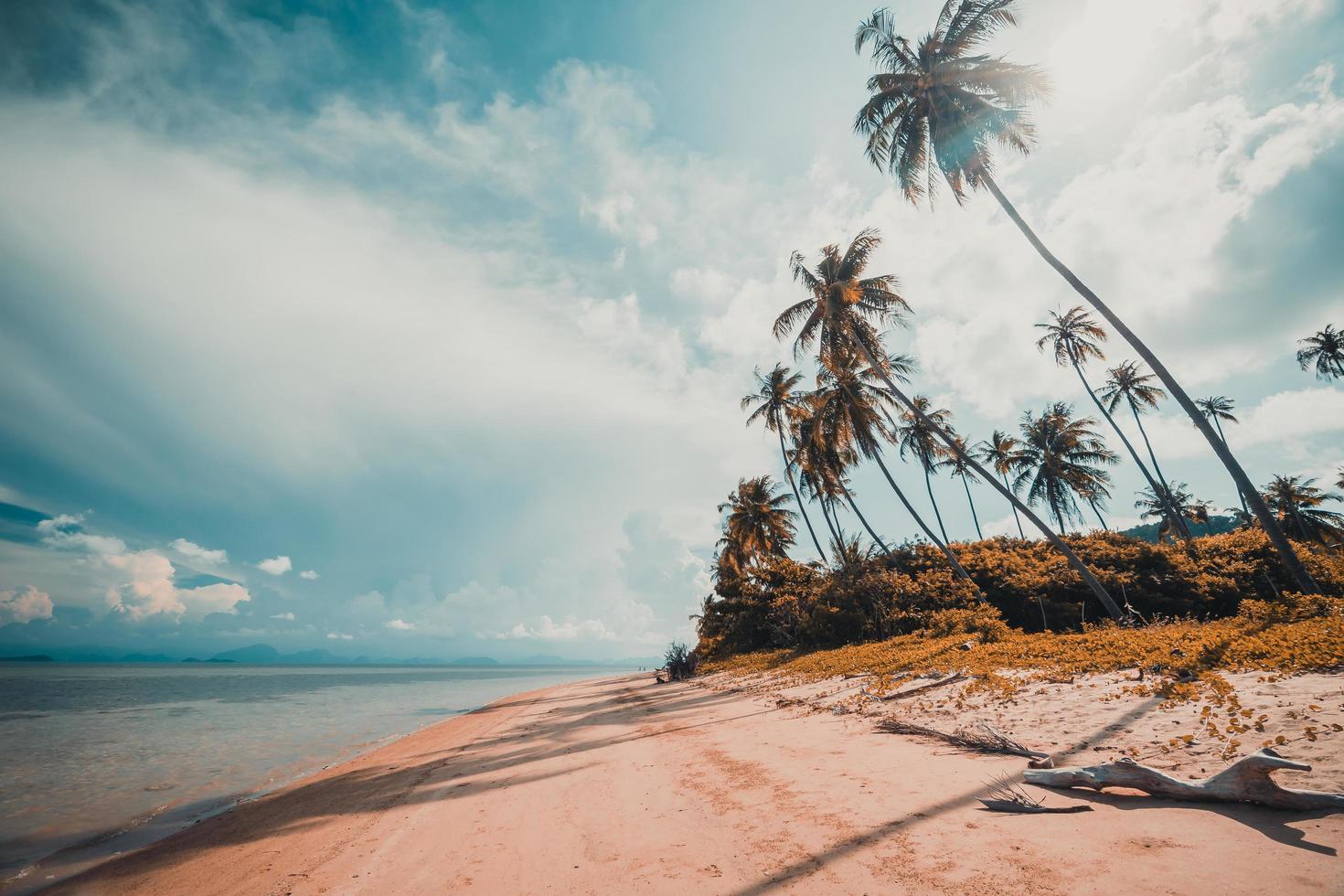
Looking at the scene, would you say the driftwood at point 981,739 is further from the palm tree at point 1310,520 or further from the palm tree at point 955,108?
the palm tree at point 1310,520

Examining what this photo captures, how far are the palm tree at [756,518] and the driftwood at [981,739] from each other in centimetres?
3093

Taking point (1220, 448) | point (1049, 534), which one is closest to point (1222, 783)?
point (1220, 448)

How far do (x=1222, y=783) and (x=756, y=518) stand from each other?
3433 centimetres

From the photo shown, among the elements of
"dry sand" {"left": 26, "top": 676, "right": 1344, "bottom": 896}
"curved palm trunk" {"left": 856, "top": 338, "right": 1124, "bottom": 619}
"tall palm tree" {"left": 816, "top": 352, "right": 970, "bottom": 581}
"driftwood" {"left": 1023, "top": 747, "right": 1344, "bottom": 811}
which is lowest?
"dry sand" {"left": 26, "top": 676, "right": 1344, "bottom": 896}

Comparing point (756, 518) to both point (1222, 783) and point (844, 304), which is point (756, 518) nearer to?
point (844, 304)

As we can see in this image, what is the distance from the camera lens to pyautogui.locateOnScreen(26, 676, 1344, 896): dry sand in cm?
296

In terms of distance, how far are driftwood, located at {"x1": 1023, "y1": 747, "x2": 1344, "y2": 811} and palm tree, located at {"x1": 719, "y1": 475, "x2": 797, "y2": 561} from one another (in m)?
33.4

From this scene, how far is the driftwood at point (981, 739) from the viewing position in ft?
16.5

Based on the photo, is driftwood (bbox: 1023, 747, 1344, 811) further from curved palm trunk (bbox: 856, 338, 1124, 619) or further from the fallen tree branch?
curved palm trunk (bbox: 856, 338, 1124, 619)

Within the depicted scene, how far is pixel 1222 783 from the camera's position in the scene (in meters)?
3.42

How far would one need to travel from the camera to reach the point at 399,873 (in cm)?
430

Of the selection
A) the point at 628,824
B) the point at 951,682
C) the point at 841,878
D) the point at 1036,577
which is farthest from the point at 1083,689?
the point at 1036,577

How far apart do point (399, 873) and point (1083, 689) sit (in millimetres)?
7951

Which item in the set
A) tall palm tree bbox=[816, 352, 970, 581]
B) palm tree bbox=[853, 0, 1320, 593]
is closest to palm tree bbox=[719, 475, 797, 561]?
tall palm tree bbox=[816, 352, 970, 581]
